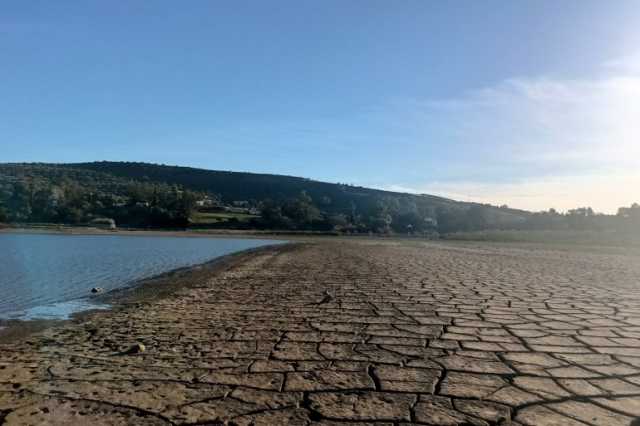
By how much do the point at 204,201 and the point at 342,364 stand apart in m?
103

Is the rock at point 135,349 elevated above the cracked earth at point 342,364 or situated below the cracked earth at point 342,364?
below

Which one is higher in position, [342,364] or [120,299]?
[342,364]

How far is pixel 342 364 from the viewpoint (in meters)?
4.32

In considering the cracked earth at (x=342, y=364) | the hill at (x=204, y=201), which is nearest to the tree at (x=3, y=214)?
the hill at (x=204, y=201)

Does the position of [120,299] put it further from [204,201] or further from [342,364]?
[204,201]

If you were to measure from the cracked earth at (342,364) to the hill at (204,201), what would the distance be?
71905mm

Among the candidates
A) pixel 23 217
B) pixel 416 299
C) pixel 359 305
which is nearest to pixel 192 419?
pixel 359 305

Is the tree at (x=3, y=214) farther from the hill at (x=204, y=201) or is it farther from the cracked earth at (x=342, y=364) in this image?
the cracked earth at (x=342, y=364)

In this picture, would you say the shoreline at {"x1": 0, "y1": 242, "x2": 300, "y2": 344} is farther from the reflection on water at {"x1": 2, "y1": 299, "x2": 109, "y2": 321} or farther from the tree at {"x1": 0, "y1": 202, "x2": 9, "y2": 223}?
the tree at {"x1": 0, "y1": 202, "x2": 9, "y2": 223}

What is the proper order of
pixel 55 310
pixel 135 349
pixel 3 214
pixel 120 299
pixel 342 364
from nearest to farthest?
1. pixel 342 364
2. pixel 135 349
3. pixel 55 310
4. pixel 120 299
5. pixel 3 214

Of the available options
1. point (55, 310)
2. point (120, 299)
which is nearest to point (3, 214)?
→ point (120, 299)

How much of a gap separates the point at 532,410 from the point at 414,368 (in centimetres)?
111

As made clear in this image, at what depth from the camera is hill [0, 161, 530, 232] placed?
77375 mm

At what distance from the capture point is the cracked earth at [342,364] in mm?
3264
